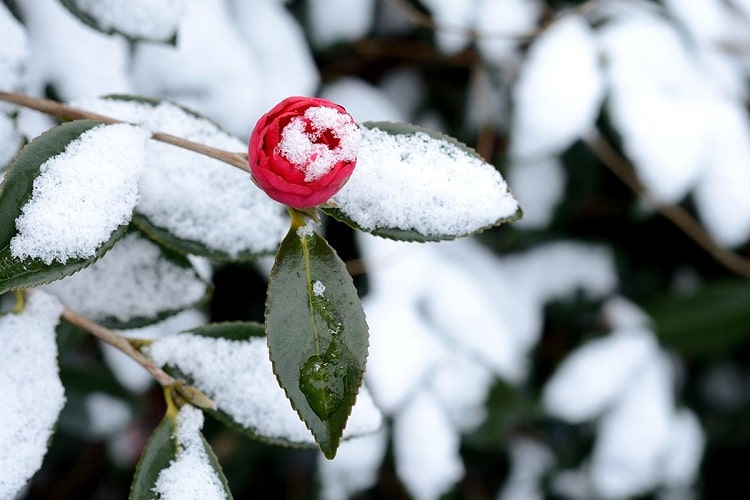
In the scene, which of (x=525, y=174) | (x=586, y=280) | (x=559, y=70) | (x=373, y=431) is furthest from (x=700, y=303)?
(x=373, y=431)

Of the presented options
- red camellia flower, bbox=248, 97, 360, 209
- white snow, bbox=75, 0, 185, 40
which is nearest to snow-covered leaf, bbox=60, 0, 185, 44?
white snow, bbox=75, 0, 185, 40

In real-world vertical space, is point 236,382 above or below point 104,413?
above

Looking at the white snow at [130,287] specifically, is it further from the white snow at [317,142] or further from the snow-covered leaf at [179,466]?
the white snow at [317,142]

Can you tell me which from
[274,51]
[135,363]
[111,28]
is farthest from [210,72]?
[135,363]

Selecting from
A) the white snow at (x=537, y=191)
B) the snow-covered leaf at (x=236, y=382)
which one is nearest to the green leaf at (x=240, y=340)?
the snow-covered leaf at (x=236, y=382)

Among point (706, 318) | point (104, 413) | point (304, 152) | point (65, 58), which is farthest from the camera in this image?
point (706, 318)

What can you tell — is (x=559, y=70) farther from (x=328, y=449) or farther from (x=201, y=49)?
(x=328, y=449)

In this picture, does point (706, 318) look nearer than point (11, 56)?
No

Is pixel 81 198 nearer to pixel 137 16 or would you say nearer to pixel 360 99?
pixel 137 16
